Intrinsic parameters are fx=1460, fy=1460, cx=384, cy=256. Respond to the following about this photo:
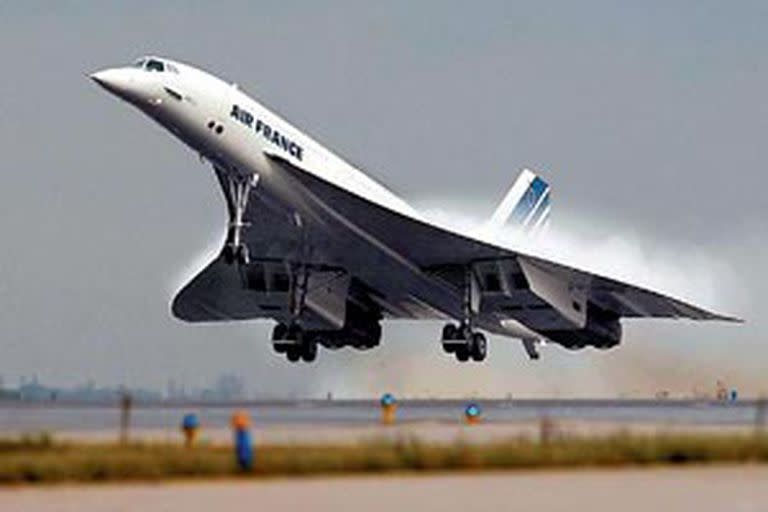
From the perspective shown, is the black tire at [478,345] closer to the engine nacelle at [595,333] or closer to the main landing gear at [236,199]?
the engine nacelle at [595,333]

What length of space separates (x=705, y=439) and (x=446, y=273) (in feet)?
95.0

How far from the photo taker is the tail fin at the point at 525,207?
178 ft

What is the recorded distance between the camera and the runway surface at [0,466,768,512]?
481 inches

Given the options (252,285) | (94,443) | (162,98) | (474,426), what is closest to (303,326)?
(252,285)

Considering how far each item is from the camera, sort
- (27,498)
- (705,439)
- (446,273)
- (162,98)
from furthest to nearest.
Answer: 1. (446,273)
2. (162,98)
3. (705,439)
4. (27,498)

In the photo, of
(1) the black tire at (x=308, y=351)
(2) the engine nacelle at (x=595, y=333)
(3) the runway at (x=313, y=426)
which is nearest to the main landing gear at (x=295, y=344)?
(1) the black tire at (x=308, y=351)

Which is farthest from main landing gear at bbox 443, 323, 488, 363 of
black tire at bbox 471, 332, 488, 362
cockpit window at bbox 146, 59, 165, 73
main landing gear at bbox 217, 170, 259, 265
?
cockpit window at bbox 146, 59, 165, 73

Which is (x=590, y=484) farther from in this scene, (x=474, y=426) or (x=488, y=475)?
(x=474, y=426)

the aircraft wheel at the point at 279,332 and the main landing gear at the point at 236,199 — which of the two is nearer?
the main landing gear at the point at 236,199

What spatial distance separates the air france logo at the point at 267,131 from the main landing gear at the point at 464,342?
8938 mm

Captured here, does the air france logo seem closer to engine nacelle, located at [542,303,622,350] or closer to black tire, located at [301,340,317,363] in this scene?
black tire, located at [301,340,317,363]

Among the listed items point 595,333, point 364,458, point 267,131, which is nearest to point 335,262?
point 267,131

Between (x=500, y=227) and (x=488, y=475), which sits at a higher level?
(x=500, y=227)

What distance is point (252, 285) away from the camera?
4969cm
